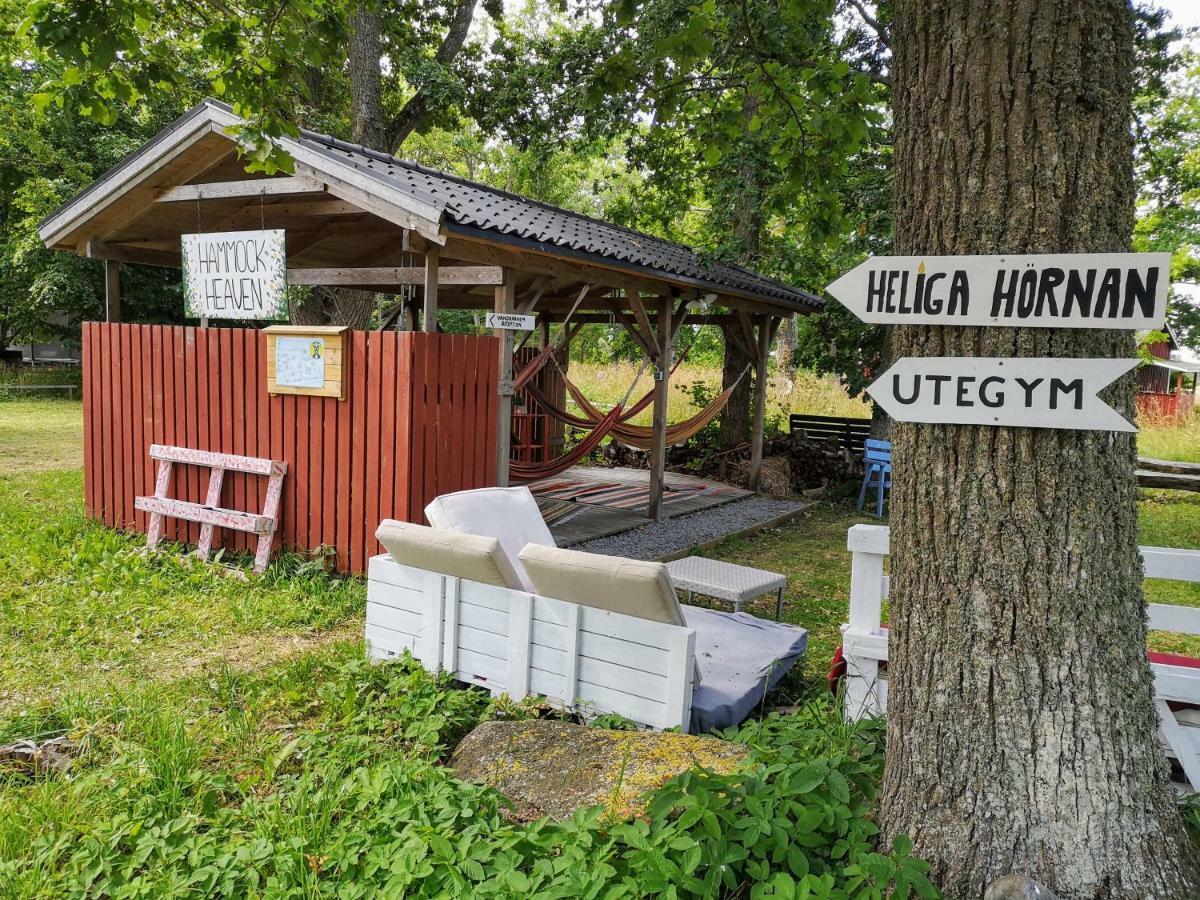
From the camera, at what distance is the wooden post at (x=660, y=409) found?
6926mm

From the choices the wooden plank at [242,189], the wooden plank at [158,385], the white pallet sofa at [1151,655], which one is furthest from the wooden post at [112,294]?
the white pallet sofa at [1151,655]

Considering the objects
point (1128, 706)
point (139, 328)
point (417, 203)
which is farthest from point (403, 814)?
point (139, 328)

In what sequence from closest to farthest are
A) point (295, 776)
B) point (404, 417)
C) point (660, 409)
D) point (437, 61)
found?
point (295, 776)
point (404, 417)
point (660, 409)
point (437, 61)

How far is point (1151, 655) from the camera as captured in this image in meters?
2.62

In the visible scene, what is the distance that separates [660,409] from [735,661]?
392 centimetres

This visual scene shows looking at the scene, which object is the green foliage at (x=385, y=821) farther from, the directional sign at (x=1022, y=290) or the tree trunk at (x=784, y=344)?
the tree trunk at (x=784, y=344)

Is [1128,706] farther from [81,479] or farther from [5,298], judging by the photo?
[5,298]

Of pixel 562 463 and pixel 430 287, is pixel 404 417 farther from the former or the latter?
pixel 562 463

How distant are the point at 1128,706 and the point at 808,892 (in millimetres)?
754

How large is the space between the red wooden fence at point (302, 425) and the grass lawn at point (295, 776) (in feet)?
1.77

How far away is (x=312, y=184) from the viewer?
4891 millimetres

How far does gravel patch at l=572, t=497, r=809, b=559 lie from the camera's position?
5991 mm

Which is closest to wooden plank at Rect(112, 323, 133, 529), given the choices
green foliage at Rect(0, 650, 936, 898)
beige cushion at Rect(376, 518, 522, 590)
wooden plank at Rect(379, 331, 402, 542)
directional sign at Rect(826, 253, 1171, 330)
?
wooden plank at Rect(379, 331, 402, 542)

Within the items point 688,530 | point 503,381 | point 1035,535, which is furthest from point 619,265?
point 1035,535
